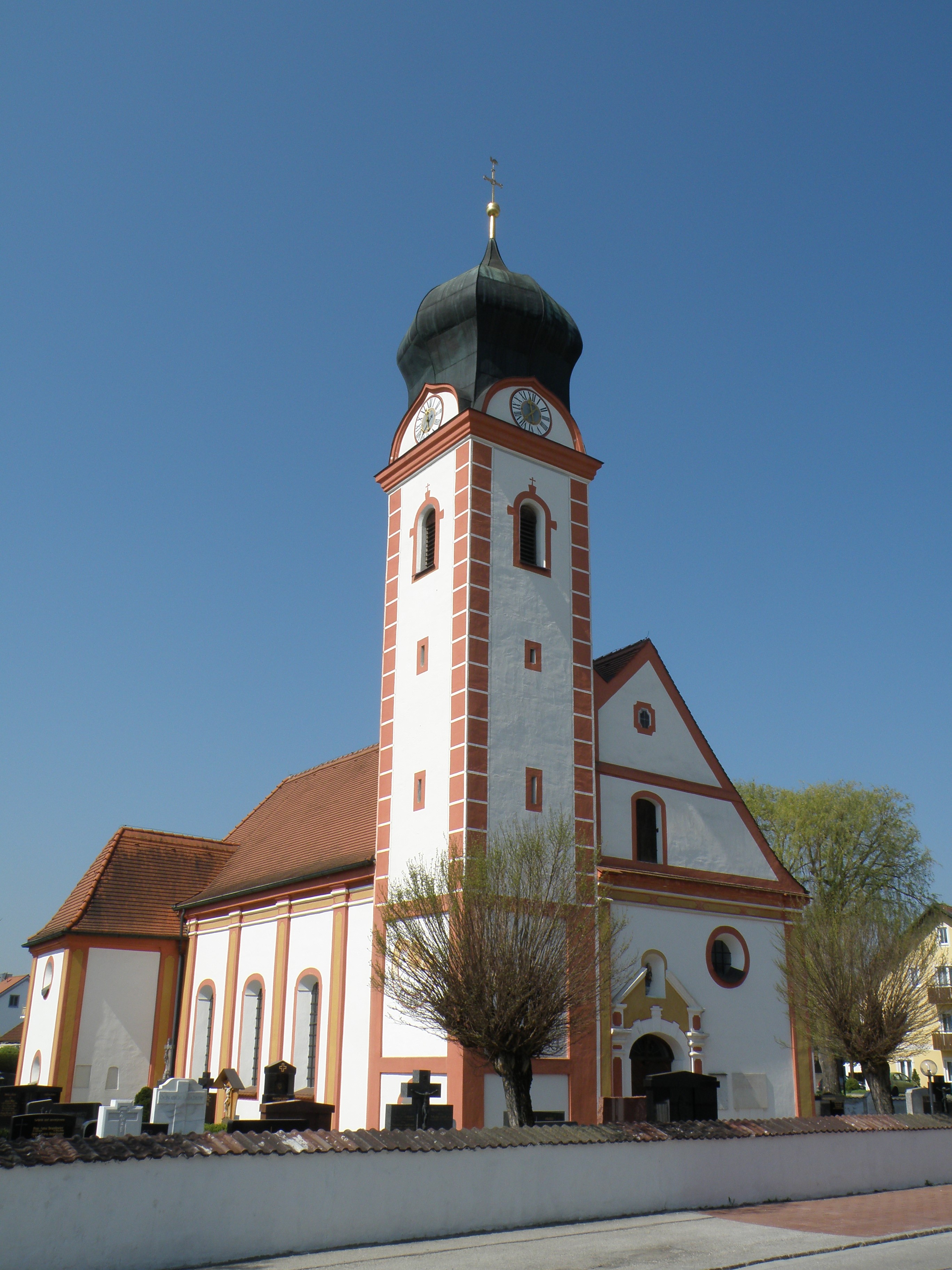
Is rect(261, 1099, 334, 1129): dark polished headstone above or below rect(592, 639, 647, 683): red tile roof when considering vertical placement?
below

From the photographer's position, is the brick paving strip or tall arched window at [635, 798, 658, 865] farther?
tall arched window at [635, 798, 658, 865]

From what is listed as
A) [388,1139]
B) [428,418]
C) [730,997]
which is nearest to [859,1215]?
[388,1139]

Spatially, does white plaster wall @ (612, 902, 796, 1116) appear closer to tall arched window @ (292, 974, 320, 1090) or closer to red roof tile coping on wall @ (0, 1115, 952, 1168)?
red roof tile coping on wall @ (0, 1115, 952, 1168)

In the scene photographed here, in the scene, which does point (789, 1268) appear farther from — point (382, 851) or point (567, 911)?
point (382, 851)

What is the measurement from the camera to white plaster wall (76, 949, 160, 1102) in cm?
3142

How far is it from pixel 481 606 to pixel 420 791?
426cm

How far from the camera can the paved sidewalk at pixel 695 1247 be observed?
11.8 metres

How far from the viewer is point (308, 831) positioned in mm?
31594

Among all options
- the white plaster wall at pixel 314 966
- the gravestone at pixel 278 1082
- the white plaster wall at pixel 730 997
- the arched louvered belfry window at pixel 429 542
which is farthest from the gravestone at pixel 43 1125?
the arched louvered belfry window at pixel 429 542

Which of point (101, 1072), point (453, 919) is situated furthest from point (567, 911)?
point (101, 1072)

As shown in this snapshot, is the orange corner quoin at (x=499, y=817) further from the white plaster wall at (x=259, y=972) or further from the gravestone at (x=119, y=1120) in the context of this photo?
the gravestone at (x=119, y=1120)

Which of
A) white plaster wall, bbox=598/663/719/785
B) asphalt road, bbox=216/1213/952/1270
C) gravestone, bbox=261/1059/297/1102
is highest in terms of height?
white plaster wall, bbox=598/663/719/785

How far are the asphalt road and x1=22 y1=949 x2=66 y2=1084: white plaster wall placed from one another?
71.9ft

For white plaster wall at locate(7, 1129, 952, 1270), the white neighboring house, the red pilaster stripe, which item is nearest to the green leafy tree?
the red pilaster stripe
